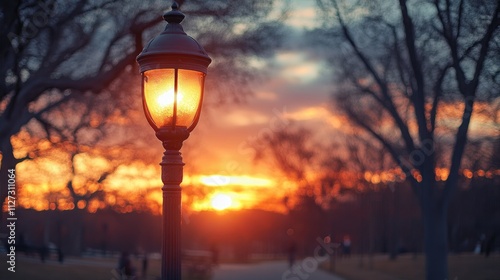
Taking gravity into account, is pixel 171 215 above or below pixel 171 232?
above

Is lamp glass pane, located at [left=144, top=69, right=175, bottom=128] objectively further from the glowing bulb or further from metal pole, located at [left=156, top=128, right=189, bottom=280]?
metal pole, located at [left=156, top=128, right=189, bottom=280]

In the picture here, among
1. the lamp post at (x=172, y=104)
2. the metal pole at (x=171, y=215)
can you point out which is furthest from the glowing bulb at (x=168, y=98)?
the metal pole at (x=171, y=215)

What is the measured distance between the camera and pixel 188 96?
668cm

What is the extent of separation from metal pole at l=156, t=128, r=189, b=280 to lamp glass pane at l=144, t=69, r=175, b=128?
0.41ft

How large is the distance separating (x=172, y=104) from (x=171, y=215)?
3.21 ft

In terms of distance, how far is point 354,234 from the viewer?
80938 mm

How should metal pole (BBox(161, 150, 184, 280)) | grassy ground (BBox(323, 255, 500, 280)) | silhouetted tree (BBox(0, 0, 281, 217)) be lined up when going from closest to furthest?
1. metal pole (BBox(161, 150, 184, 280))
2. silhouetted tree (BBox(0, 0, 281, 217))
3. grassy ground (BBox(323, 255, 500, 280))

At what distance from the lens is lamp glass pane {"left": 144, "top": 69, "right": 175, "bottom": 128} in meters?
6.62

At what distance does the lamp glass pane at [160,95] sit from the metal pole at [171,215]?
0.12 metres

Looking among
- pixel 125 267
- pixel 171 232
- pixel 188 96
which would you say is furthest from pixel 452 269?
pixel 188 96

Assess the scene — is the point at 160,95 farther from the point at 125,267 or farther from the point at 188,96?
the point at 125,267

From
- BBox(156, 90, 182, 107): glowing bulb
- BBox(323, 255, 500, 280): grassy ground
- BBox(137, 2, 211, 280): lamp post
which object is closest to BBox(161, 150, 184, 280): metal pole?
BBox(137, 2, 211, 280): lamp post

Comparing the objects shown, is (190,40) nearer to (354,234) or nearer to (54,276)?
(54,276)

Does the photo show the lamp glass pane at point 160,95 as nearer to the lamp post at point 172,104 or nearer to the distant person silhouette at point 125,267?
the lamp post at point 172,104
